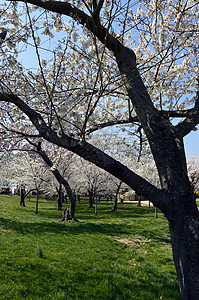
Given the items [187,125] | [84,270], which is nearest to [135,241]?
[84,270]

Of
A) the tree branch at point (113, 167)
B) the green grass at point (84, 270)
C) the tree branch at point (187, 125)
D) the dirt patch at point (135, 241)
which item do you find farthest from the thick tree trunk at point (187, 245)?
the dirt patch at point (135, 241)

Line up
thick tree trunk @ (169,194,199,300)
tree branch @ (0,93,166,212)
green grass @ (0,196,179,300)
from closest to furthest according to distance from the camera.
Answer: thick tree trunk @ (169,194,199,300), tree branch @ (0,93,166,212), green grass @ (0,196,179,300)

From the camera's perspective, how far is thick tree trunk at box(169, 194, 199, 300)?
8.36 ft

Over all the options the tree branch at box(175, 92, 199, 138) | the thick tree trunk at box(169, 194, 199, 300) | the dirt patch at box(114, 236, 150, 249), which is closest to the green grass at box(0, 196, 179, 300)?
the dirt patch at box(114, 236, 150, 249)

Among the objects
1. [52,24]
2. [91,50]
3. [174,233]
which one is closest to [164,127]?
[174,233]

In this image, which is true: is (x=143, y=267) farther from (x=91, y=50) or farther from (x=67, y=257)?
(x=91, y=50)

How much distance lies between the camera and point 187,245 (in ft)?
8.52

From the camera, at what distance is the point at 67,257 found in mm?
6438

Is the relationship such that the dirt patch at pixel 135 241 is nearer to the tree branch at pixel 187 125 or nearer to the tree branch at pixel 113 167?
the tree branch at pixel 113 167

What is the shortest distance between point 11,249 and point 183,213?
6.22 m

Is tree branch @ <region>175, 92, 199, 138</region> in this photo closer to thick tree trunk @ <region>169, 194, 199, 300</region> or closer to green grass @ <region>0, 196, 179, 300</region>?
thick tree trunk @ <region>169, 194, 199, 300</region>

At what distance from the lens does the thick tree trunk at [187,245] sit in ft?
A: 8.36

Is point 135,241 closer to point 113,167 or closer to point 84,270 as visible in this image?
point 84,270

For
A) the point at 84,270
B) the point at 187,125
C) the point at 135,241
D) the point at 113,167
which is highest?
the point at 187,125
